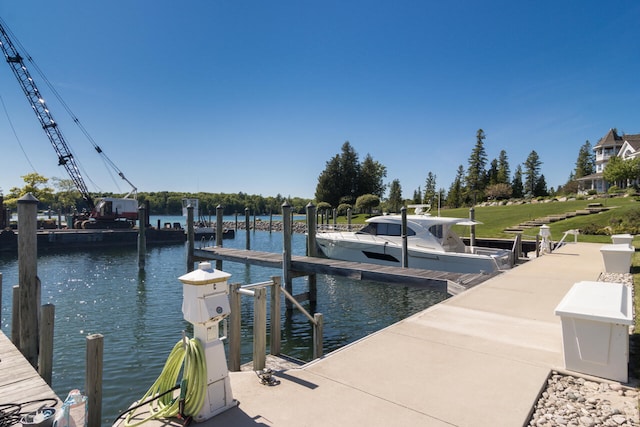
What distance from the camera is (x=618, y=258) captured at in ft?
29.8

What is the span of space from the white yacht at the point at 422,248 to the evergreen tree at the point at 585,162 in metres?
73.2

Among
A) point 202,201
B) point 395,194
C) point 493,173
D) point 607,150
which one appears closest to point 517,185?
point 493,173

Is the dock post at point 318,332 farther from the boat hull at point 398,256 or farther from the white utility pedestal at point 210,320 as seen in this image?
the boat hull at point 398,256

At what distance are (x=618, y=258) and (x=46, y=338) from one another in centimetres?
1197

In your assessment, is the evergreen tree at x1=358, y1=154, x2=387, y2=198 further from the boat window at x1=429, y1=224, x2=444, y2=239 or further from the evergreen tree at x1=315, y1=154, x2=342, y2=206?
the boat window at x1=429, y1=224, x2=444, y2=239

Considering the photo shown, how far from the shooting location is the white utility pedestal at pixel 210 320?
3.11 m

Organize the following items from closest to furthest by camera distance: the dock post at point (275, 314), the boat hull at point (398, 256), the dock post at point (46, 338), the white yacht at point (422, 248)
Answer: the dock post at point (46, 338)
the dock post at point (275, 314)
the boat hull at point (398, 256)
the white yacht at point (422, 248)

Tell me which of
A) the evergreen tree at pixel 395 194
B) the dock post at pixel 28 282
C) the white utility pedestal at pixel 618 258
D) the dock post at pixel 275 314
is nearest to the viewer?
the dock post at pixel 275 314

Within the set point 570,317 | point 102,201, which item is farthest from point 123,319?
point 102,201

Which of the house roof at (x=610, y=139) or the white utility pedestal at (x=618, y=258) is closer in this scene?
the white utility pedestal at (x=618, y=258)

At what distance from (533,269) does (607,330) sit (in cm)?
788

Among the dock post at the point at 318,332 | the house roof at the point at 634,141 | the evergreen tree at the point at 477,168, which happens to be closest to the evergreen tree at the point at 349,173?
the evergreen tree at the point at 477,168

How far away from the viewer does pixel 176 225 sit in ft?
137

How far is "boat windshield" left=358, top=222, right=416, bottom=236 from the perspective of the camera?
16531 mm
